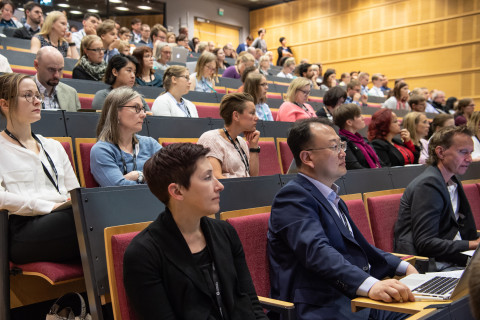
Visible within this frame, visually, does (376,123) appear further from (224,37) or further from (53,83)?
(224,37)

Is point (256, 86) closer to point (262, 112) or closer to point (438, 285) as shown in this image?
point (262, 112)

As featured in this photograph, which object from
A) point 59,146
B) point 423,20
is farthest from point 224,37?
point 59,146

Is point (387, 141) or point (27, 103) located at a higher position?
point (27, 103)

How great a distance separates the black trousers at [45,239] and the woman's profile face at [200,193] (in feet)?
1.44

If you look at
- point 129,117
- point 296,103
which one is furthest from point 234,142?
point 296,103

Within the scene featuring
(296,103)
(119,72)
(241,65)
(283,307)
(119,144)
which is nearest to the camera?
(283,307)

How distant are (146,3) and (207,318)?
790 centimetres

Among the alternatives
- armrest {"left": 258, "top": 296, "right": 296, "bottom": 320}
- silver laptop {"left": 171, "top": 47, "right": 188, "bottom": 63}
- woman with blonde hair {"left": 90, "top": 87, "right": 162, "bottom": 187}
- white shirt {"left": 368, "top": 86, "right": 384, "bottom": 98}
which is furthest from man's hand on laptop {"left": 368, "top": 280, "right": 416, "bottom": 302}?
white shirt {"left": 368, "top": 86, "right": 384, "bottom": 98}

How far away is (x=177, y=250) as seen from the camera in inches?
33.7

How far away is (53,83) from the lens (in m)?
2.02

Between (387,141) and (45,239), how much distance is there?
2012mm

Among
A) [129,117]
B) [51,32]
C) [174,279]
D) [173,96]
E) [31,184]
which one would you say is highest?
[51,32]

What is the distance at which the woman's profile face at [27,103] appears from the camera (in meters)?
1.35

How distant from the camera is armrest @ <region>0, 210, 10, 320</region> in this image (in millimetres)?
1087
